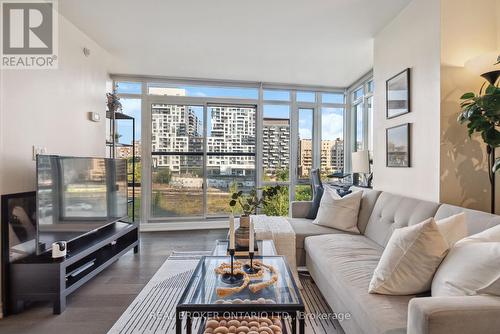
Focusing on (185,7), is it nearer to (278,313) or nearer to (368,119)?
(278,313)

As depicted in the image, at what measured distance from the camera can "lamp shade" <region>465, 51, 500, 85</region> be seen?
2055mm

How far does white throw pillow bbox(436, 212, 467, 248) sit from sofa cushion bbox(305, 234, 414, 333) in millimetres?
416

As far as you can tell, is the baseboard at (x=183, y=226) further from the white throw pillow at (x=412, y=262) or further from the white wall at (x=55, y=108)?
the white throw pillow at (x=412, y=262)

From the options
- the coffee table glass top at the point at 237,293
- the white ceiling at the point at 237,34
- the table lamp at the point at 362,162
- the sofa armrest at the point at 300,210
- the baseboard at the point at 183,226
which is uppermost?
Answer: the white ceiling at the point at 237,34

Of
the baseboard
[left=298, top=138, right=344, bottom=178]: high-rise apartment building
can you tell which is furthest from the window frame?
the baseboard

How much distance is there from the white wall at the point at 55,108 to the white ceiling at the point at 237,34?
322 millimetres

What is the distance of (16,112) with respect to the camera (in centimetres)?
230

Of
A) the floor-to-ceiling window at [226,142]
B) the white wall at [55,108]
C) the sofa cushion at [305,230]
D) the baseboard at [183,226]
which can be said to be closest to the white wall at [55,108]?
the white wall at [55,108]

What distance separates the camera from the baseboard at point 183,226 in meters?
4.93

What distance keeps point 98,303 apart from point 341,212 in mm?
2468

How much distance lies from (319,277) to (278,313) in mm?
977

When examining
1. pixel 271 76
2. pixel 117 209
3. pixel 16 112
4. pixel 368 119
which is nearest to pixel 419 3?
pixel 368 119

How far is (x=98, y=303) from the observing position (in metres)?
2.30

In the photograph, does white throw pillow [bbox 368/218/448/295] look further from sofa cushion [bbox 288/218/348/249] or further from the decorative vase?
sofa cushion [bbox 288/218/348/249]
